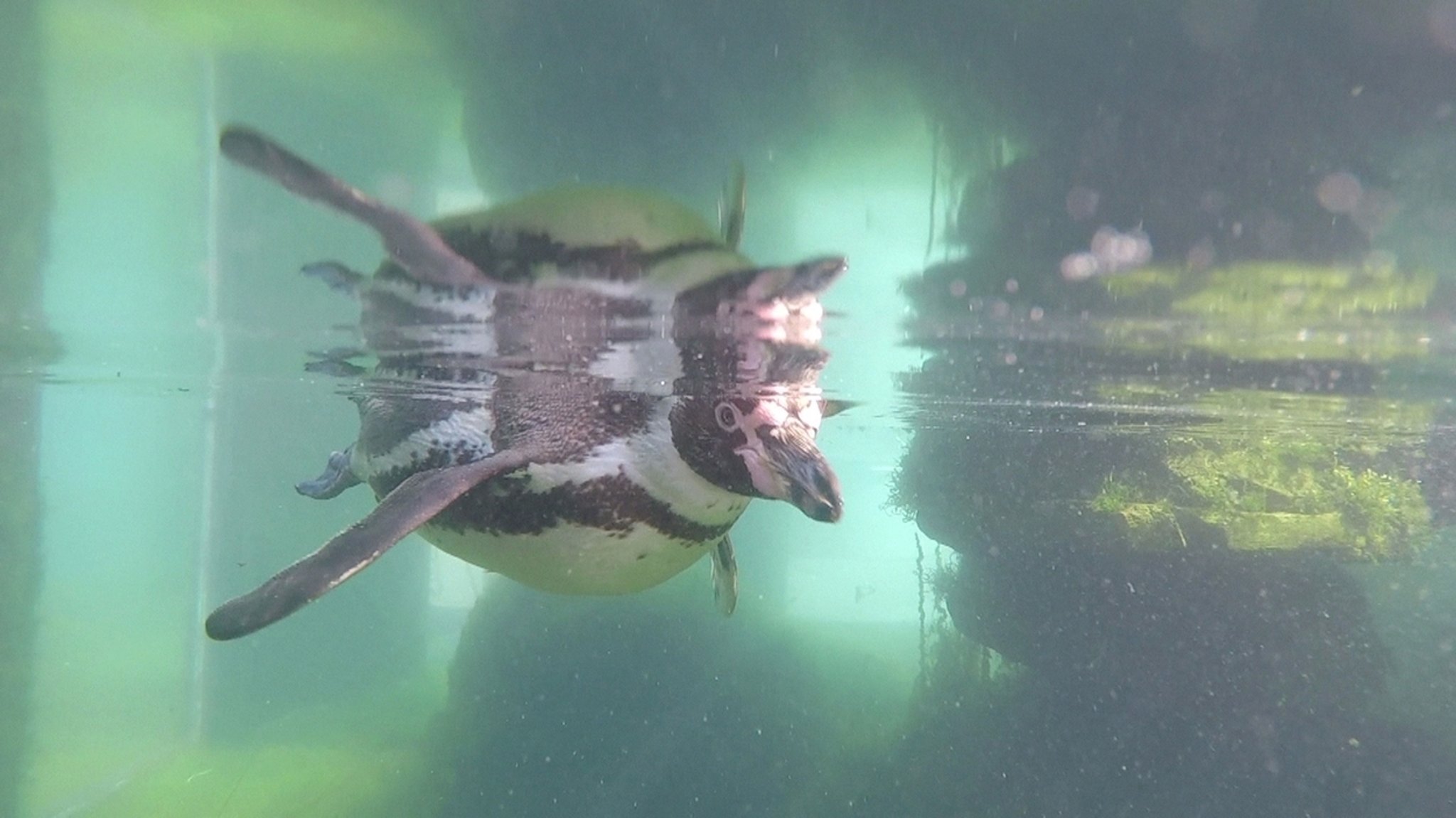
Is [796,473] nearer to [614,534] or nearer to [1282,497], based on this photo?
[614,534]

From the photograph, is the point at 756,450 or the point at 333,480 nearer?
the point at 756,450

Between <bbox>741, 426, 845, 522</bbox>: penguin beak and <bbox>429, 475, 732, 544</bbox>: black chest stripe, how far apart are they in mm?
470

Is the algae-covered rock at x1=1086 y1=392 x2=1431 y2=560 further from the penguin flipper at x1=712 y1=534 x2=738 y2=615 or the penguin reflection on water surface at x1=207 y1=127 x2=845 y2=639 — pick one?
the penguin reflection on water surface at x1=207 y1=127 x2=845 y2=639

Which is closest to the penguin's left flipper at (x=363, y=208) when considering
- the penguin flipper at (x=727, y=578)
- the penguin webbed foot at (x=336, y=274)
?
the penguin webbed foot at (x=336, y=274)

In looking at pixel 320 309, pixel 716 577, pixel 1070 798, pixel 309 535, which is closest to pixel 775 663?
pixel 1070 798

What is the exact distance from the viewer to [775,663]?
37.4 feet

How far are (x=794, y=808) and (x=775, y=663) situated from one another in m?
2.10

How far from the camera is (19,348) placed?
7.07 m

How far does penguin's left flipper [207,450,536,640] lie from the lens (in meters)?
2.21

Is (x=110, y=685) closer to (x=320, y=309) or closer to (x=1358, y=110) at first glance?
(x=320, y=309)

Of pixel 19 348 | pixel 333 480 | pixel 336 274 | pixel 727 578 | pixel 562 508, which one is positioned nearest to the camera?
pixel 562 508

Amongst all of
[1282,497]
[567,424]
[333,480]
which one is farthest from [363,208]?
[1282,497]

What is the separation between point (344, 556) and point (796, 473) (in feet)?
4.23

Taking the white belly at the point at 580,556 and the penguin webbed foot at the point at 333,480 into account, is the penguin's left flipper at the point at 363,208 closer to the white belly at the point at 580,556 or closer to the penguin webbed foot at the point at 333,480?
the white belly at the point at 580,556
